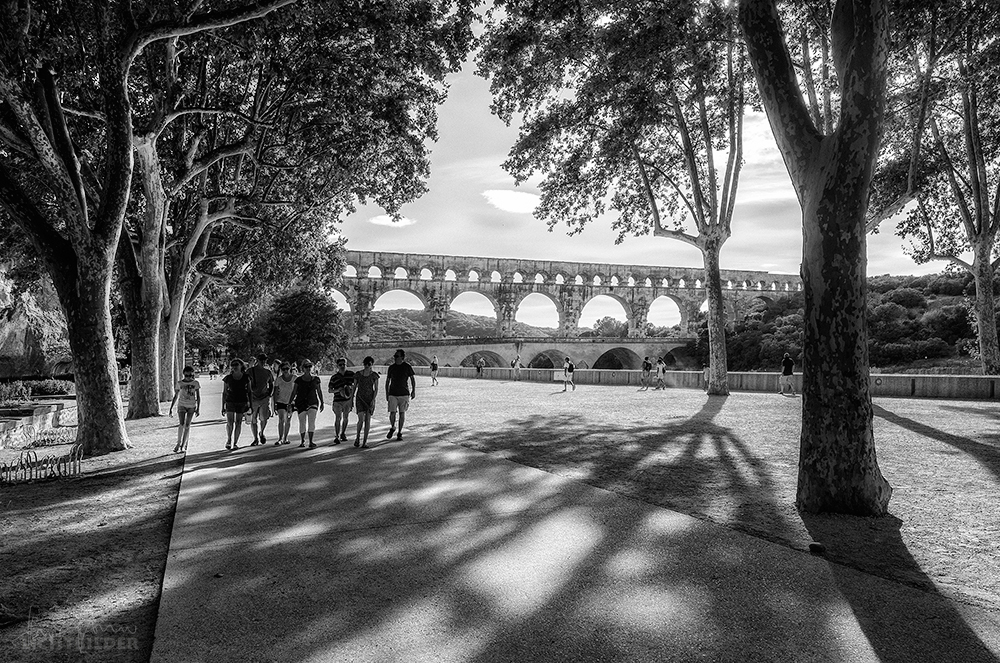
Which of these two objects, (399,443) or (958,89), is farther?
(958,89)

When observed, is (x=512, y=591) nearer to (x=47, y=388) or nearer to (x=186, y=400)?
(x=186, y=400)

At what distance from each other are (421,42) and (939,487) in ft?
35.8

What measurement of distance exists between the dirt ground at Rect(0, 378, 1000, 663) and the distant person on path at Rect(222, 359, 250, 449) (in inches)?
34.6

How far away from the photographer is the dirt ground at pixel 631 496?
132 inches

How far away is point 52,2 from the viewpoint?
9461mm

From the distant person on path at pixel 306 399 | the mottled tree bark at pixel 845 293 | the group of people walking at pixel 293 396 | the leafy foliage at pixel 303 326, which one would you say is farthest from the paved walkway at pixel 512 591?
the leafy foliage at pixel 303 326

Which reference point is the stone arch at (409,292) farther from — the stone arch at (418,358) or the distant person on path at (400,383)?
the distant person on path at (400,383)

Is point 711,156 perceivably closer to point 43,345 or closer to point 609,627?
point 609,627

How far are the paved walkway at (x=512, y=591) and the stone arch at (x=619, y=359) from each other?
58.9m

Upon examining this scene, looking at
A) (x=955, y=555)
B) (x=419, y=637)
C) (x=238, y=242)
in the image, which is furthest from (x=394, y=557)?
(x=238, y=242)

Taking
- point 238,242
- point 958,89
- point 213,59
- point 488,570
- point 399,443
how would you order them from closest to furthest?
point 488,570, point 399,443, point 213,59, point 958,89, point 238,242

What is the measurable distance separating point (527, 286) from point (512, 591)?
63.2m

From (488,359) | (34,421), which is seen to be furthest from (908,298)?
(34,421)

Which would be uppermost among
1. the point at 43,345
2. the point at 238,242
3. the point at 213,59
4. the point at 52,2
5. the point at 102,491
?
the point at 213,59
